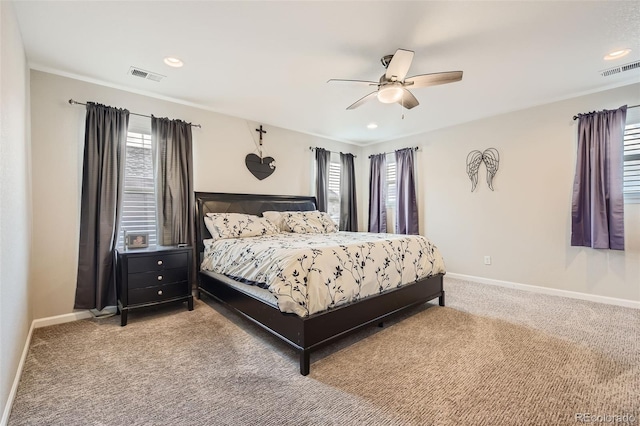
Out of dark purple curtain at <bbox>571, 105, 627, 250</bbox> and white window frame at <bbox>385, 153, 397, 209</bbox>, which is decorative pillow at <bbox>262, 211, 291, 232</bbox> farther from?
dark purple curtain at <bbox>571, 105, 627, 250</bbox>

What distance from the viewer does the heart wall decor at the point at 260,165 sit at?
435 centimetres

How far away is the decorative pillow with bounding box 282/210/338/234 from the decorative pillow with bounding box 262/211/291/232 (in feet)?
0.16

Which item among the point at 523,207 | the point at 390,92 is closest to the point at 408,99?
the point at 390,92

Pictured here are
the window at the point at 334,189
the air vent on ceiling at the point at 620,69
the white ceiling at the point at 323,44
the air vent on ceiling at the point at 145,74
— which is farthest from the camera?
the window at the point at 334,189

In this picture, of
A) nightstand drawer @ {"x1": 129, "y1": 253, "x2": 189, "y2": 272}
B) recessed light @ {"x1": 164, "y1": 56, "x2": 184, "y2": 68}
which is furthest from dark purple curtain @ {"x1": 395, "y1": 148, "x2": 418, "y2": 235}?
recessed light @ {"x1": 164, "y1": 56, "x2": 184, "y2": 68}

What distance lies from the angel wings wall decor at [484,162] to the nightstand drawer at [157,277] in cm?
423

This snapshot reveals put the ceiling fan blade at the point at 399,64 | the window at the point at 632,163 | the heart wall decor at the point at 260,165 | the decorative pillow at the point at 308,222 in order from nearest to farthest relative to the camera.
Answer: the ceiling fan blade at the point at 399,64 → the window at the point at 632,163 → the decorative pillow at the point at 308,222 → the heart wall decor at the point at 260,165

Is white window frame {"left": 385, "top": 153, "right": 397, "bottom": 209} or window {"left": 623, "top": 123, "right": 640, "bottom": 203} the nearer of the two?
window {"left": 623, "top": 123, "right": 640, "bottom": 203}

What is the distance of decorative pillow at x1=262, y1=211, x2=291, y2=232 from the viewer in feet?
13.7

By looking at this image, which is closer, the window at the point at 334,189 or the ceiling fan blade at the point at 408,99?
the ceiling fan blade at the point at 408,99

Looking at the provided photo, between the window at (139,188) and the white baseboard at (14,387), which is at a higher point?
the window at (139,188)

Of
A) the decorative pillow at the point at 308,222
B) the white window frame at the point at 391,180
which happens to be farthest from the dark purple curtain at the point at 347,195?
the decorative pillow at the point at 308,222

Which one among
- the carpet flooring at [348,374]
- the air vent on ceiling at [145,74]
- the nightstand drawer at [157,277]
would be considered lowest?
the carpet flooring at [348,374]

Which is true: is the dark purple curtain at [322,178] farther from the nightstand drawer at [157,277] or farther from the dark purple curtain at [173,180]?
the nightstand drawer at [157,277]
